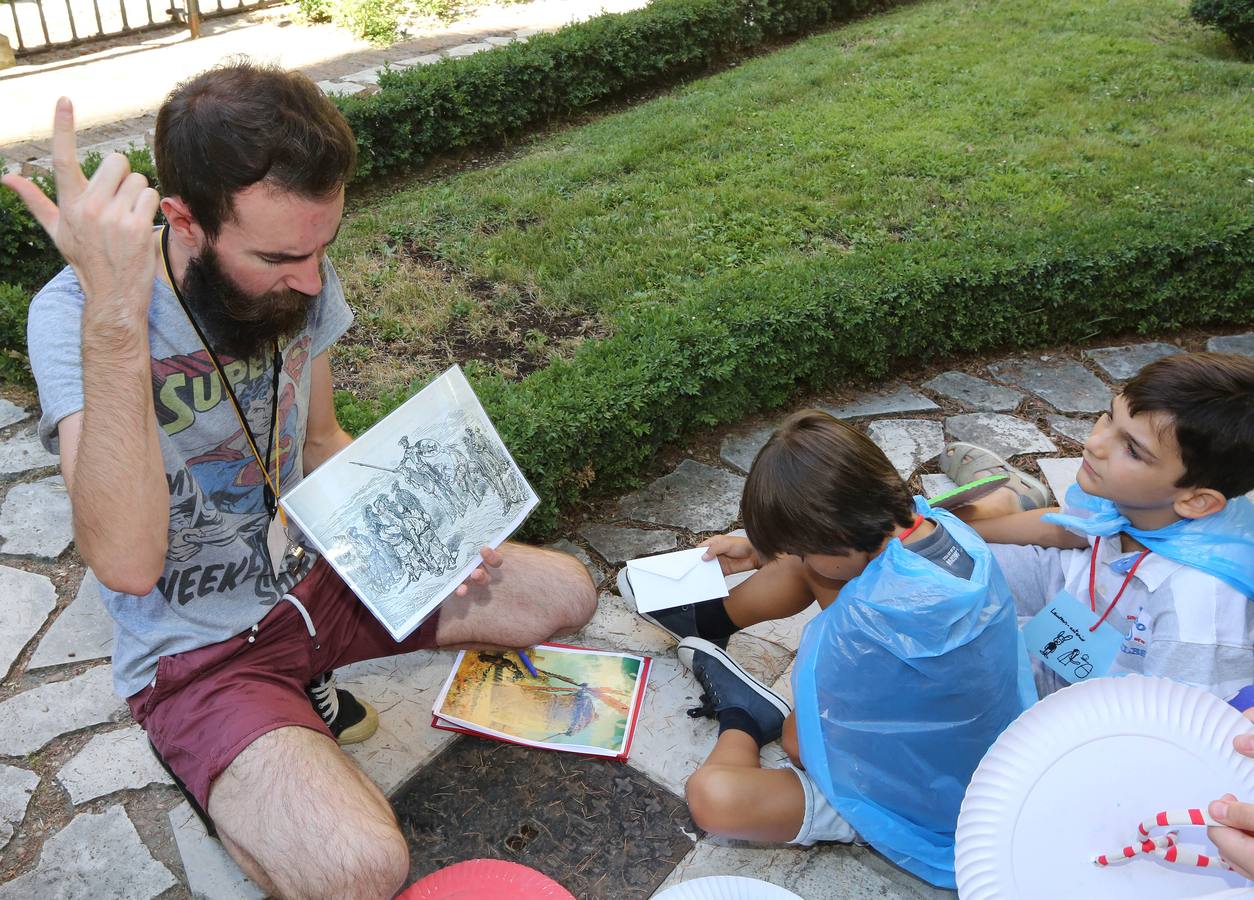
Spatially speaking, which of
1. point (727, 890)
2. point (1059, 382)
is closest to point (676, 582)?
point (727, 890)

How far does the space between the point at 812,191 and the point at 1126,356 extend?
6.70 feet

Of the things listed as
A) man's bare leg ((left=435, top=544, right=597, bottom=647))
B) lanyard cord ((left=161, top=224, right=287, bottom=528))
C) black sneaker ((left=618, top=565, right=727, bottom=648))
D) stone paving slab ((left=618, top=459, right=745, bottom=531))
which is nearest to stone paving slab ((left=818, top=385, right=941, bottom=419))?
stone paving slab ((left=618, top=459, right=745, bottom=531))

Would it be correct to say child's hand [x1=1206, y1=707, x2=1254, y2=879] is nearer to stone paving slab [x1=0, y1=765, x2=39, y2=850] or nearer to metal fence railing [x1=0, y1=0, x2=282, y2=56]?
stone paving slab [x1=0, y1=765, x2=39, y2=850]

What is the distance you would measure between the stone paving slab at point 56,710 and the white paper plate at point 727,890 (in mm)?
1720

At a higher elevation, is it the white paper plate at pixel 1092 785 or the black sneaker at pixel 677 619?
the white paper plate at pixel 1092 785

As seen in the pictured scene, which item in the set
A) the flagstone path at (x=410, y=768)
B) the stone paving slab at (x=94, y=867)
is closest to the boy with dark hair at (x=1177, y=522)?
the flagstone path at (x=410, y=768)

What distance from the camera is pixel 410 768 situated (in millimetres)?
2754

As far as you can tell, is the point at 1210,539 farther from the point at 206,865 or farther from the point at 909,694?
the point at 206,865

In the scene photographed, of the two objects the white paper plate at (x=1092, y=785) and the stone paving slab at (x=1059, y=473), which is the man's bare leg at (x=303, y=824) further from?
the stone paving slab at (x=1059, y=473)

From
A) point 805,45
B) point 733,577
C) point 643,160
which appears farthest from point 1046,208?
point 805,45

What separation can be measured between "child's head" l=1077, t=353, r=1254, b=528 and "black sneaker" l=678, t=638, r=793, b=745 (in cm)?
109

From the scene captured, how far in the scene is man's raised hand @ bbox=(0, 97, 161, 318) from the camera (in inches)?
72.2

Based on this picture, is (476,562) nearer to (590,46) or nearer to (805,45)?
(590,46)

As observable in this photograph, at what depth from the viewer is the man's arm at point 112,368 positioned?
72.7 inches
